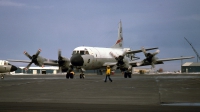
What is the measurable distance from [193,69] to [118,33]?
97079 mm

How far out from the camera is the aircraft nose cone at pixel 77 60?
58.6 metres

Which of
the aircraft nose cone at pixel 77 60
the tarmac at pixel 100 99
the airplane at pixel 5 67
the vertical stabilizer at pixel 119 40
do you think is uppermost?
the vertical stabilizer at pixel 119 40

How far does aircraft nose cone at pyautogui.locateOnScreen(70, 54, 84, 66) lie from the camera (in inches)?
2308

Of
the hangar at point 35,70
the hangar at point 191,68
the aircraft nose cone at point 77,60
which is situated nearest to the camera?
the aircraft nose cone at point 77,60

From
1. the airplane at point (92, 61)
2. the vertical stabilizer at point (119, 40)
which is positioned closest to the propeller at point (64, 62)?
the airplane at point (92, 61)

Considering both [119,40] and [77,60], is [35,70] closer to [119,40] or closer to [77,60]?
[119,40]

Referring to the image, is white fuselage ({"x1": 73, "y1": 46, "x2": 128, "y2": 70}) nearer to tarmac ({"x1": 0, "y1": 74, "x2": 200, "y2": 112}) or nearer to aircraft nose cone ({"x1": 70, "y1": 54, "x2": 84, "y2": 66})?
aircraft nose cone ({"x1": 70, "y1": 54, "x2": 84, "y2": 66})

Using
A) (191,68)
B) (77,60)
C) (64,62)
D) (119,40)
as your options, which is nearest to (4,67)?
(64,62)

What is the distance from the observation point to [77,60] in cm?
5891

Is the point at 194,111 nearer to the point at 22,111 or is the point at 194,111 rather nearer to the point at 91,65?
the point at 22,111

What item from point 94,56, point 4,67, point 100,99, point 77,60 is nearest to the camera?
point 100,99

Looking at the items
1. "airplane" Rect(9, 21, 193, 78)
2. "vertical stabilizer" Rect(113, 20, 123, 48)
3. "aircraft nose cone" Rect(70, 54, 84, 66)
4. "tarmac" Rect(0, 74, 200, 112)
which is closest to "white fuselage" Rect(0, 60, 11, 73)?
"airplane" Rect(9, 21, 193, 78)

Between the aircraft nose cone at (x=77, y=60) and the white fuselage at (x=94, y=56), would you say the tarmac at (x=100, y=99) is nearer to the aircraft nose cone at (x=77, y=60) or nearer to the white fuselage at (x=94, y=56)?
the aircraft nose cone at (x=77, y=60)

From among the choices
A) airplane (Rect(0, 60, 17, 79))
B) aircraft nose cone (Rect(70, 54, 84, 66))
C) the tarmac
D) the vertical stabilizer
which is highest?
the vertical stabilizer
